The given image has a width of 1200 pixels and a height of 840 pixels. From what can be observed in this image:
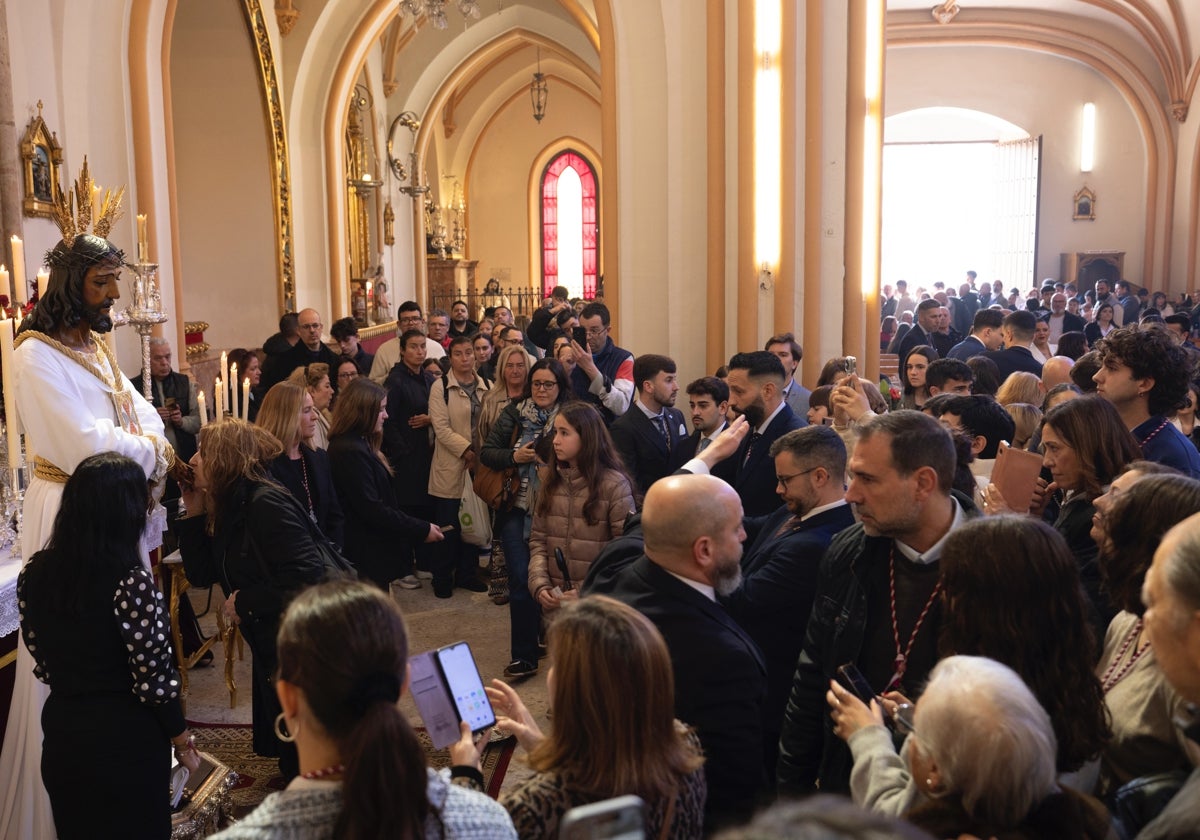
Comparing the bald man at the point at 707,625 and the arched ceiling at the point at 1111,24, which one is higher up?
the arched ceiling at the point at 1111,24

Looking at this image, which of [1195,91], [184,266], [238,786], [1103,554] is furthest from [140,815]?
[1195,91]

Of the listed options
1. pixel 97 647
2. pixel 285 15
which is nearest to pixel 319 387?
pixel 97 647

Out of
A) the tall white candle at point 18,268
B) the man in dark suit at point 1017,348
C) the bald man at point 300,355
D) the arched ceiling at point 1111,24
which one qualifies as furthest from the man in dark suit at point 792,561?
the arched ceiling at point 1111,24

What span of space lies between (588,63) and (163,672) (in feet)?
59.8

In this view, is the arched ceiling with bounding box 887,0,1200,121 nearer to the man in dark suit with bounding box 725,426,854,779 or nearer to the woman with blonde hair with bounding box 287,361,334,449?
the woman with blonde hair with bounding box 287,361,334,449

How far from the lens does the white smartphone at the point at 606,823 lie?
1.13 m

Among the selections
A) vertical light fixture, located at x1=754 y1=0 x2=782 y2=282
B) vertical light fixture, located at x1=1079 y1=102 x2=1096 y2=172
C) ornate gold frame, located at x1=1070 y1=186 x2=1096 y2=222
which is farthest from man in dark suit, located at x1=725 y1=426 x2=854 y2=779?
vertical light fixture, located at x1=1079 y1=102 x2=1096 y2=172

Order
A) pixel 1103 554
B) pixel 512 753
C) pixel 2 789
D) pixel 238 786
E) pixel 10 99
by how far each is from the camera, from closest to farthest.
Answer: pixel 1103 554 < pixel 2 789 < pixel 238 786 < pixel 512 753 < pixel 10 99

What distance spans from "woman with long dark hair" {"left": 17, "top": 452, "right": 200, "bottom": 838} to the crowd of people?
0.01 m

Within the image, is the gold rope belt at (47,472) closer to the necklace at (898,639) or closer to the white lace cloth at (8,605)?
the white lace cloth at (8,605)

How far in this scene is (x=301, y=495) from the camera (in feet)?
17.0

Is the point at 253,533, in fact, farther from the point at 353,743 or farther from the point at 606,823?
the point at 606,823

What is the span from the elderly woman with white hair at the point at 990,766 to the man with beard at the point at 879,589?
0.89 metres

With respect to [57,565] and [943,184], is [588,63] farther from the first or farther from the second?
[57,565]
